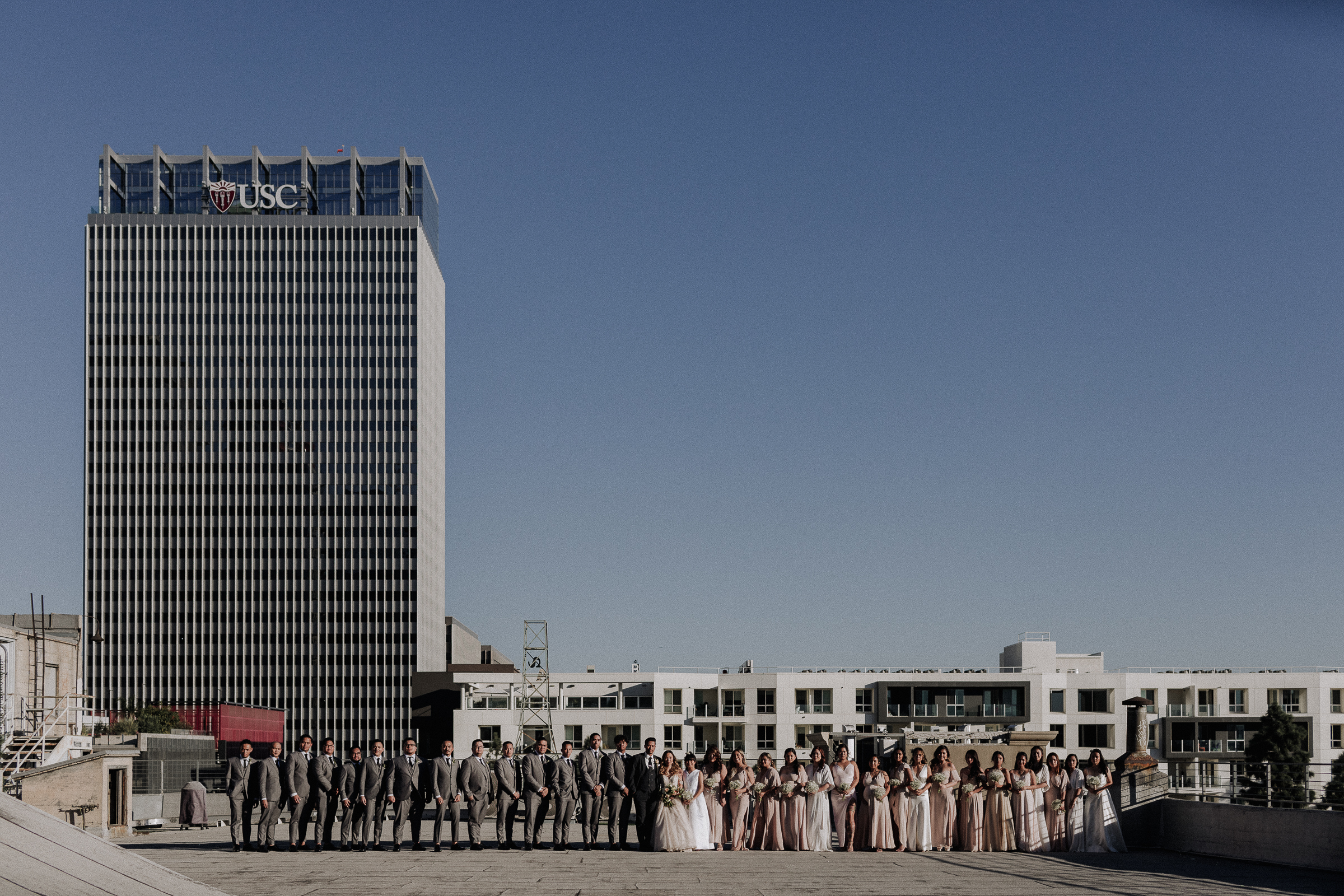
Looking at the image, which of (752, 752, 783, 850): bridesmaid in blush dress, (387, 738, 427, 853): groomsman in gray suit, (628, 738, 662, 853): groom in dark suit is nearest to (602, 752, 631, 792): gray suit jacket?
(628, 738, 662, 853): groom in dark suit

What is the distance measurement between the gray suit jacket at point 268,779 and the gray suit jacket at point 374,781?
1.38 m

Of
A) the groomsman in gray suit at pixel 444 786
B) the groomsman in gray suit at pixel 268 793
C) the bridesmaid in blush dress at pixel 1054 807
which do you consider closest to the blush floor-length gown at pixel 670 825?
the groomsman in gray suit at pixel 444 786

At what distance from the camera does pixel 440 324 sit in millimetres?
158125

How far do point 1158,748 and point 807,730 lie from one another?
23.7m

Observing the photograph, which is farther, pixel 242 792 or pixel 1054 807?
pixel 1054 807

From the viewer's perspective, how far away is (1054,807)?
26.1 m

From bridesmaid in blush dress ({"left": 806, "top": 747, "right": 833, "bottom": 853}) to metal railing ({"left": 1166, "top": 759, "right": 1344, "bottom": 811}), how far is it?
259 inches

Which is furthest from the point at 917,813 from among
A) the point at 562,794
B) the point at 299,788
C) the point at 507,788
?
the point at 299,788

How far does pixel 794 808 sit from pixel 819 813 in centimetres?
45

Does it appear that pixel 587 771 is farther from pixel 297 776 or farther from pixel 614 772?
pixel 297 776

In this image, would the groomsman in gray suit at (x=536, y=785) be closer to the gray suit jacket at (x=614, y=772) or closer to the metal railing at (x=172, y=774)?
the gray suit jacket at (x=614, y=772)

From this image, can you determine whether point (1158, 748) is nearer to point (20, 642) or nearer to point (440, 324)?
point (20, 642)

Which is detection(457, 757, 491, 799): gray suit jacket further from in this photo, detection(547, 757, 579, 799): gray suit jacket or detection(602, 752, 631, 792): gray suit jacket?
detection(602, 752, 631, 792): gray suit jacket

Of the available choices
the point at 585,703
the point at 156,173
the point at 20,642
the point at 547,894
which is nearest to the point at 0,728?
the point at 20,642
